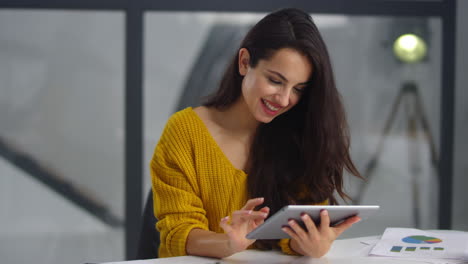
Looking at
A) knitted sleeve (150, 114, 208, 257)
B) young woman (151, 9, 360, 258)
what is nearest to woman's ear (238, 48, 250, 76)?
young woman (151, 9, 360, 258)

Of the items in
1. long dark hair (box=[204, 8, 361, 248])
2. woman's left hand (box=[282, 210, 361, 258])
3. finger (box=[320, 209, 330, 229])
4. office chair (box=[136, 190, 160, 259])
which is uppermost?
long dark hair (box=[204, 8, 361, 248])

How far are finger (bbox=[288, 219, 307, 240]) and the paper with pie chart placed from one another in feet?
0.88

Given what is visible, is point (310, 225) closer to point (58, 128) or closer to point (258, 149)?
point (258, 149)

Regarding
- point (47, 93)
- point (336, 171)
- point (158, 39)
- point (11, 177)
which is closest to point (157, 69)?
point (158, 39)

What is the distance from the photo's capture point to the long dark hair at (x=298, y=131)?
5.12 feet

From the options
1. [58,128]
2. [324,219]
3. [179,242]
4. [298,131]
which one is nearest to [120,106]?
[58,128]

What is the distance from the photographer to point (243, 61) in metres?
1.67

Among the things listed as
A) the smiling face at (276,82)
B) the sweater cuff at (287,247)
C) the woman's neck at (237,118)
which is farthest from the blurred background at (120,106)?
the sweater cuff at (287,247)

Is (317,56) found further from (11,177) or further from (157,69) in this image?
(11,177)

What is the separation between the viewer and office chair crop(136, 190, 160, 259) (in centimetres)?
172

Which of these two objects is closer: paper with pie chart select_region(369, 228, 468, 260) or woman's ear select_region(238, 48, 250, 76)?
paper with pie chart select_region(369, 228, 468, 260)

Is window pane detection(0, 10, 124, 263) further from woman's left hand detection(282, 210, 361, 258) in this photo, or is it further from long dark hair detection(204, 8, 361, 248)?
woman's left hand detection(282, 210, 361, 258)

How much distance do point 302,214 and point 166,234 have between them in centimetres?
51

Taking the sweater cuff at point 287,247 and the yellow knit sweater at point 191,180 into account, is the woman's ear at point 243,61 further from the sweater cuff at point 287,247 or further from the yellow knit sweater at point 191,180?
the sweater cuff at point 287,247
